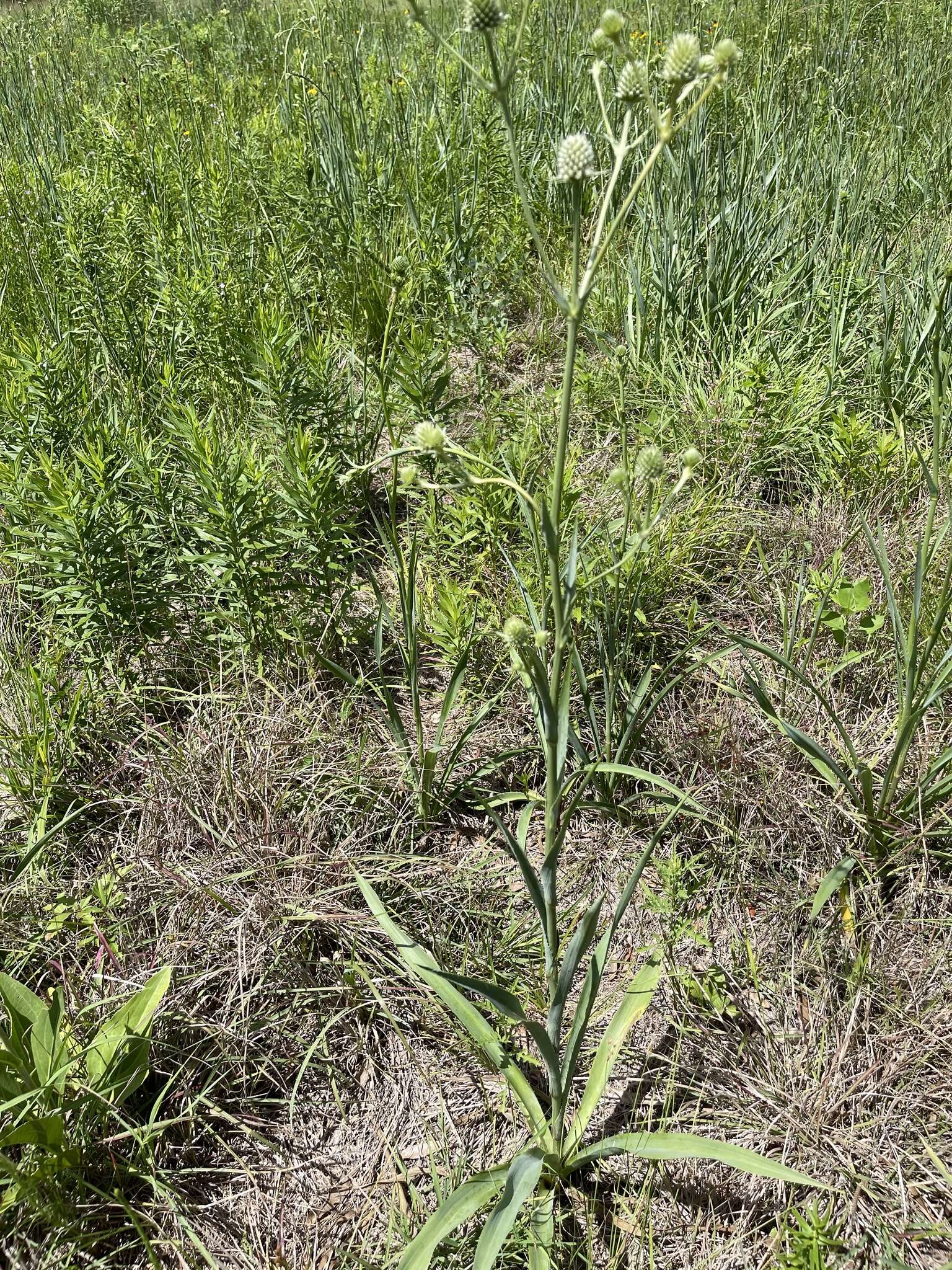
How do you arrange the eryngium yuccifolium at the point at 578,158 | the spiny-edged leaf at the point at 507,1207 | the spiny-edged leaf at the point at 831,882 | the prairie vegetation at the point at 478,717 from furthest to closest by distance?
the spiny-edged leaf at the point at 831,882
the prairie vegetation at the point at 478,717
the spiny-edged leaf at the point at 507,1207
the eryngium yuccifolium at the point at 578,158

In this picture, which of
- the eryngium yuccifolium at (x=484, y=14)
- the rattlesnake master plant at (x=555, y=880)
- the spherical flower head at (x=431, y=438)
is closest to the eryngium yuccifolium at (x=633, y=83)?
the rattlesnake master plant at (x=555, y=880)

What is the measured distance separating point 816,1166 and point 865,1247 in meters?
0.12

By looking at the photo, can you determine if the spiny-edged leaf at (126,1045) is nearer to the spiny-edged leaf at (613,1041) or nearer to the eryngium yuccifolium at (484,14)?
the spiny-edged leaf at (613,1041)

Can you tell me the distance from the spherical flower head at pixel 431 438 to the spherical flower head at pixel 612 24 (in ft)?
1.79

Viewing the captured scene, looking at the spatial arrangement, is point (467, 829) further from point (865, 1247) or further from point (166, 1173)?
point (865, 1247)

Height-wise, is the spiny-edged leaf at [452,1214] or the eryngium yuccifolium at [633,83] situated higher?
the eryngium yuccifolium at [633,83]

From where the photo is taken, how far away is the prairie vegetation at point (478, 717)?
1382 millimetres

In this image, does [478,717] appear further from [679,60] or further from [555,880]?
[679,60]

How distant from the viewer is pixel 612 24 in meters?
1.10

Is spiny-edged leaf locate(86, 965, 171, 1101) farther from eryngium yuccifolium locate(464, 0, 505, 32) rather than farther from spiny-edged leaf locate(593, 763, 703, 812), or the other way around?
eryngium yuccifolium locate(464, 0, 505, 32)

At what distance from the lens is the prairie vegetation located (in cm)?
138

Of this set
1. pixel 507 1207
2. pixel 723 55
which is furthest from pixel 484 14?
pixel 507 1207

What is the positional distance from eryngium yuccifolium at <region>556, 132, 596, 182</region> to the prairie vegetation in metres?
0.01

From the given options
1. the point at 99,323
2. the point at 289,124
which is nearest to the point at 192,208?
the point at 99,323
